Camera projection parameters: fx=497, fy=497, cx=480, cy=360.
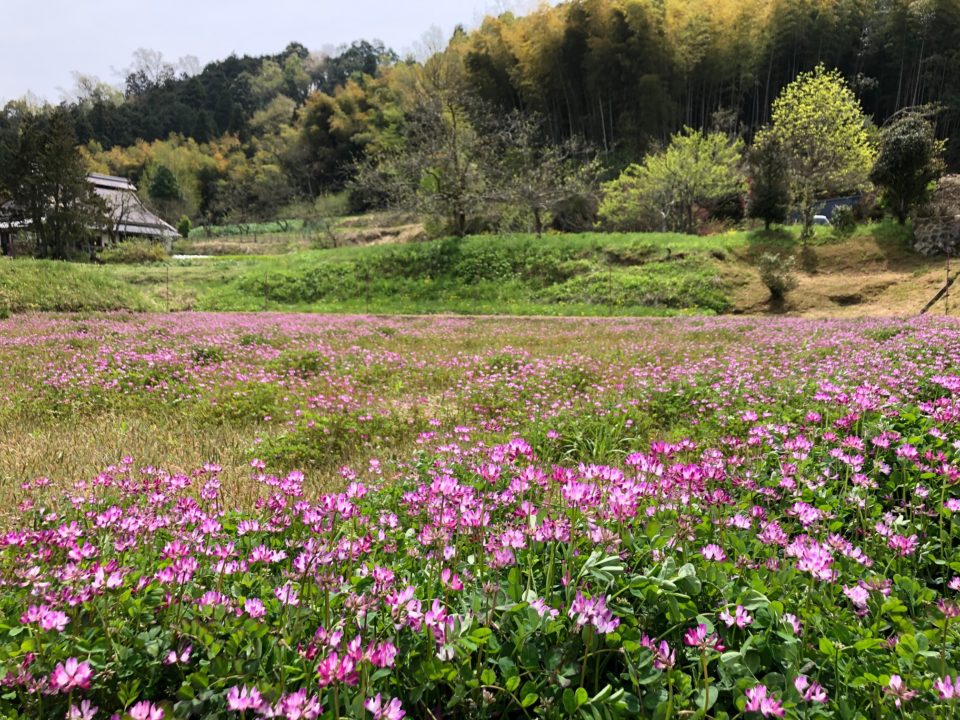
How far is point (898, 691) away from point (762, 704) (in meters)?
0.35

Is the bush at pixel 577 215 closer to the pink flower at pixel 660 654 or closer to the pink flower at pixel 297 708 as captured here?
the pink flower at pixel 660 654

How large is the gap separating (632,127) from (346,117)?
48.7 m

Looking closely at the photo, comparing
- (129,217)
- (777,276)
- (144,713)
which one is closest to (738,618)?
(144,713)


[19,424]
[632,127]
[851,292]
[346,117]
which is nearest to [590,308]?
[851,292]

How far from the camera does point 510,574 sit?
1.56 m

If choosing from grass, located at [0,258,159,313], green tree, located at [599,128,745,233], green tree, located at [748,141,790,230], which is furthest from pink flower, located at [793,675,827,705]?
green tree, located at [599,128,745,233]

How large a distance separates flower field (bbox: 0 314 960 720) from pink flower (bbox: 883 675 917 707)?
1 centimetres

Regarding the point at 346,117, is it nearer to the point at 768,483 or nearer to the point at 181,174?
the point at 181,174

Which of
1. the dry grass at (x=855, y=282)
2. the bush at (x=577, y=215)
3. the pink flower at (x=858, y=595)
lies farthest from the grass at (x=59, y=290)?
the bush at (x=577, y=215)

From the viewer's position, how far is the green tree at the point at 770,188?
23.6 m

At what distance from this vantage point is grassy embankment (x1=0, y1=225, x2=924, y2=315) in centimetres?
1867

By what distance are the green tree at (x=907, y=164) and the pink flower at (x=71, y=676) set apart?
93.8ft

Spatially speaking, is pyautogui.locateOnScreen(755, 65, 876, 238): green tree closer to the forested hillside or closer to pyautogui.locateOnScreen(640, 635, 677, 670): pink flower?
the forested hillside

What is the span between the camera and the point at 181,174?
257ft
